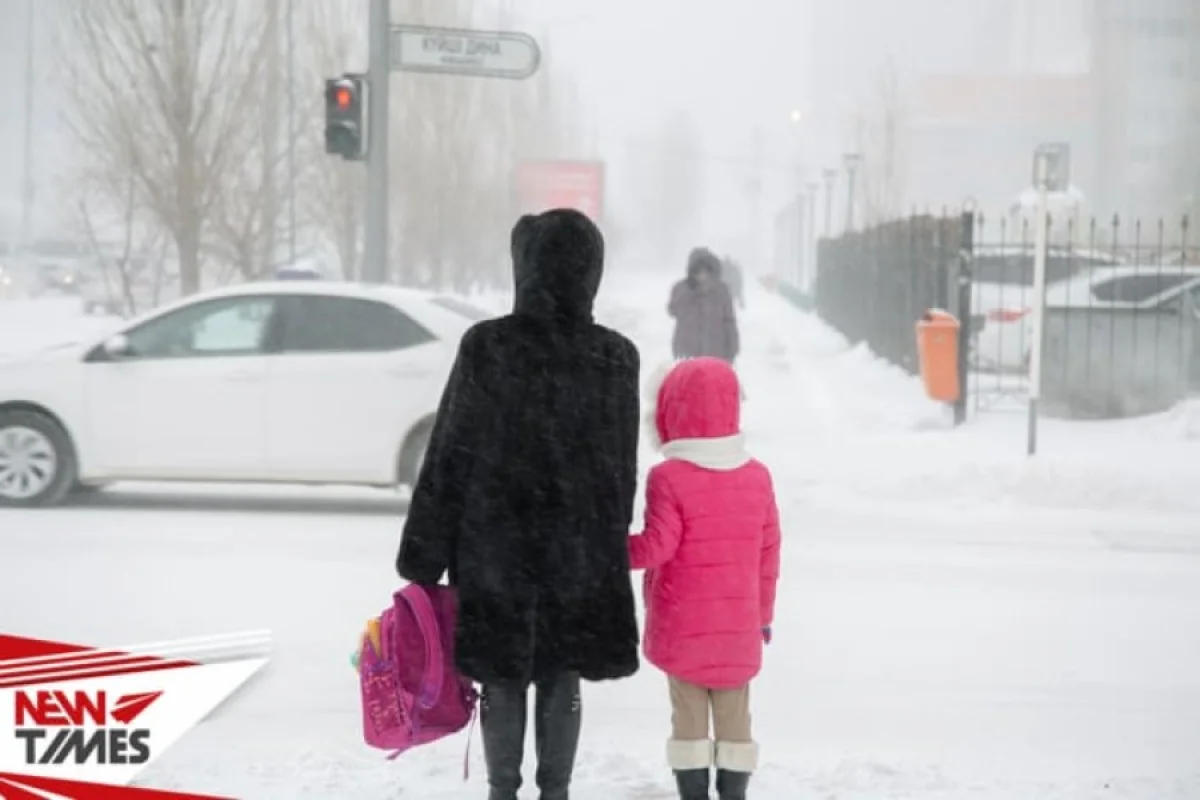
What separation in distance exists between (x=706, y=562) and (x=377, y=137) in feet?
38.4

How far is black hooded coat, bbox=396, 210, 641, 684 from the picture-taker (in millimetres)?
4711

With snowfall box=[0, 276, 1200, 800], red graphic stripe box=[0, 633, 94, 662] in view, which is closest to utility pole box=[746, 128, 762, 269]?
snowfall box=[0, 276, 1200, 800]

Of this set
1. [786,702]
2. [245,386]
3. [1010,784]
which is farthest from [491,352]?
[245,386]

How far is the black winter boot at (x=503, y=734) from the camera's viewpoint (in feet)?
15.9

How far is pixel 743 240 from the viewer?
146 metres

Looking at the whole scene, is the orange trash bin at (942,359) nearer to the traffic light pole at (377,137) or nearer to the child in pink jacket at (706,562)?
the traffic light pole at (377,137)

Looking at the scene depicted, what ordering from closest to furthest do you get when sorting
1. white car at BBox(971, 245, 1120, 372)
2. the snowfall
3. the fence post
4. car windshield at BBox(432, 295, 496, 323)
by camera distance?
the snowfall → car windshield at BBox(432, 295, 496, 323) → the fence post → white car at BBox(971, 245, 1120, 372)

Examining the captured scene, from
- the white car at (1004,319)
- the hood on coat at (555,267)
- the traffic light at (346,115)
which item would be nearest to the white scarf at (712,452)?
the hood on coat at (555,267)

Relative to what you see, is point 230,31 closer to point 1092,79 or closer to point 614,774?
point 614,774

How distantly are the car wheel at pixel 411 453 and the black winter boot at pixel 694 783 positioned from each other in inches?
256

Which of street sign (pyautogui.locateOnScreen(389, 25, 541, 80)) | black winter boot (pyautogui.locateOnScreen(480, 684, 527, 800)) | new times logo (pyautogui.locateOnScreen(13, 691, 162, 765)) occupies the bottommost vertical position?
new times logo (pyautogui.locateOnScreen(13, 691, 162, 765))

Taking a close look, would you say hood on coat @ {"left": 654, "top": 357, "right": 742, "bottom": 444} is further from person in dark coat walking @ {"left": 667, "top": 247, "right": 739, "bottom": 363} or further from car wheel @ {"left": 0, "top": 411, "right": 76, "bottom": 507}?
person in dark coat walking @ {"left": 667, "top": 247, "right": 739, "bottom": 363}

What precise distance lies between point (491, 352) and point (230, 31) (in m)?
20.0

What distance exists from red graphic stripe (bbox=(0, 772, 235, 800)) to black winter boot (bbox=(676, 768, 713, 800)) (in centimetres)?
148
